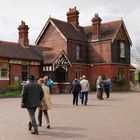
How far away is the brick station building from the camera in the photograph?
42.5m

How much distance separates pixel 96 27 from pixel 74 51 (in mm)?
5115

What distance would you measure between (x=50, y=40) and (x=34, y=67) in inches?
306

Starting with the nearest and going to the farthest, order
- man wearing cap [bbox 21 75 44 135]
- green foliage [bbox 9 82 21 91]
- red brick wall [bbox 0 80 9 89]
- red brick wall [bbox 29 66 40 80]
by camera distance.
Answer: man wearing cap [bbox 21 75 44 135], green foliage [bbox 9 82 21 91], red brick wall [bbox 0 80 9 89], red brick wall [bbox 29 66 40 80]

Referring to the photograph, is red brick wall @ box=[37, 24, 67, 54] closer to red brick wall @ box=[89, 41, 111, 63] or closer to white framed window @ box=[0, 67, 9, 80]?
red brick wall @ box=[89, 41, 111, 63]

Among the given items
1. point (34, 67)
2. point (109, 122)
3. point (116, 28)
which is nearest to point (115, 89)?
point (116, 28)

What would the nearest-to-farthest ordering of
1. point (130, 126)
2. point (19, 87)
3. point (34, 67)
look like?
point (130, 126) < point (19, 87) < point (34, 67)

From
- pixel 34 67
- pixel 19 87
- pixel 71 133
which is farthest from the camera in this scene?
pixel 34 67

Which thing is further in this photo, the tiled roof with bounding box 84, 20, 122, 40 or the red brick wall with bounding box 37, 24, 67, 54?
the tiled roof with bounding box 84, 20, 122, 40

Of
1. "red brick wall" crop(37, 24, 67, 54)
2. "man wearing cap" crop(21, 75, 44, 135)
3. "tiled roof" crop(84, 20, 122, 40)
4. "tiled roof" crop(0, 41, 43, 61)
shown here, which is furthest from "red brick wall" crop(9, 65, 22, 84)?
"man wearing cap" crop(21, 75, 44, 135)

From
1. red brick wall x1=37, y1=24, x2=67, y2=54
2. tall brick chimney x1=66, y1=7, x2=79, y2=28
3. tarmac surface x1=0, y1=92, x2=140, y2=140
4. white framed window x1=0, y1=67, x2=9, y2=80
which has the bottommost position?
tarmac surface x1=0, y1=92, x2=140, y2=140

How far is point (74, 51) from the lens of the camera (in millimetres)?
47781

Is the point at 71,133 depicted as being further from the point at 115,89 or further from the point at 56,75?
the point at 115,89

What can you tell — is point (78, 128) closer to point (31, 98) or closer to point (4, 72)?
point (31, 98)

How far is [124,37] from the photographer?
5169 cm
